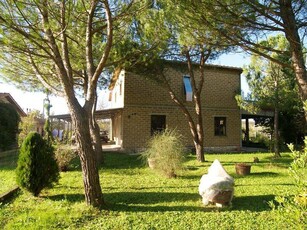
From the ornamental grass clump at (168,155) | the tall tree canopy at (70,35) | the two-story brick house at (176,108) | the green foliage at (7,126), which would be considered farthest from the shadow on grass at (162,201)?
the green foliage at (7,126)

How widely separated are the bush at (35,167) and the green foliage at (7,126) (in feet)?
43.4

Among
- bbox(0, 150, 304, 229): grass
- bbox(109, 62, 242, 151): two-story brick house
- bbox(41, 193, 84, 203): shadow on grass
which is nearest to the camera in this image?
bbox(0, 150, 304, 229): grass

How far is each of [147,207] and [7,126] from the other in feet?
56.2

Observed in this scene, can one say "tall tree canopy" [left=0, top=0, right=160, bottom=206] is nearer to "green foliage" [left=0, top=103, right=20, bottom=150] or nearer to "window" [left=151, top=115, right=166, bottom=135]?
"window" [left=151, top=115, right=166, bottom=135]

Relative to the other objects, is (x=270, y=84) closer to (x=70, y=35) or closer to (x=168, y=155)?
(x=168, y=155)

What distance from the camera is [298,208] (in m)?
2.66

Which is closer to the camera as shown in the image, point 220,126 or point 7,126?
point 7,126

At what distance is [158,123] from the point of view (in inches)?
762

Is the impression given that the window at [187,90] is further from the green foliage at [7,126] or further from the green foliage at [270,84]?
the green foliage at [7,126]

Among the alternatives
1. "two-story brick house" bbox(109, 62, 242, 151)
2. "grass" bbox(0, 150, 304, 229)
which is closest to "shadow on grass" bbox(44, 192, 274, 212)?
"grass" bbox(0, 150, 304, 229)

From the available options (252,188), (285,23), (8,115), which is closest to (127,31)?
(285,23)

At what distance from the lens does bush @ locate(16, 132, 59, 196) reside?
7039mm

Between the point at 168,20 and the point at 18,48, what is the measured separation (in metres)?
4.71

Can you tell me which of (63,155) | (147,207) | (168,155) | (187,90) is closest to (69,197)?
(147,207)
